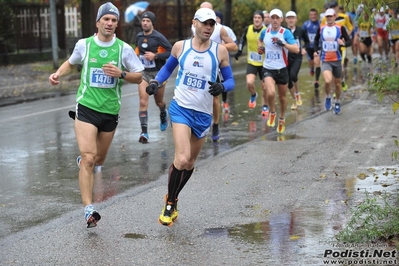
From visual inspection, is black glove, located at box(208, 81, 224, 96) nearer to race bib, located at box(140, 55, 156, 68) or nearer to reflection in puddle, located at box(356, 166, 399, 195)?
reflection in puddle, located at box(356, 166, 399, 195)

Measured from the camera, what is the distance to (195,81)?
8.26 m

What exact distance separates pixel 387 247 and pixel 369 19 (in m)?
1.81

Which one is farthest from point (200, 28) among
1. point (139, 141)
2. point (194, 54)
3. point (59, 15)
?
point (59, 15)

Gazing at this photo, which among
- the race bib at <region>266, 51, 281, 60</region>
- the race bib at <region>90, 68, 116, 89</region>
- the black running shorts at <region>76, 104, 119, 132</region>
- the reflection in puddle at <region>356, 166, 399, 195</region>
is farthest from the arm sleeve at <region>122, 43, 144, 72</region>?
the race bib at <region>266, 51, 281, 60</region>

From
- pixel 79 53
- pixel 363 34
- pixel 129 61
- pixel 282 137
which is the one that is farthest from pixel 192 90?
pixel 363 34

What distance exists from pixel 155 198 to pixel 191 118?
1.31 meters

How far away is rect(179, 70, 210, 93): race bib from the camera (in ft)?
27.0

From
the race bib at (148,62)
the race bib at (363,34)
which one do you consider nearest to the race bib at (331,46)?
the race bib at (148,62)

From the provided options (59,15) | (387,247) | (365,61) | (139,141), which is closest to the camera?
(387,247)

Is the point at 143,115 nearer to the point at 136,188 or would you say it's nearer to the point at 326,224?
the point at 136,188

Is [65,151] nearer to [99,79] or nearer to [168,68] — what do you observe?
[99,79]

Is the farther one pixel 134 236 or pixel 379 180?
pixel 379 180

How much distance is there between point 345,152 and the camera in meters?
12.0

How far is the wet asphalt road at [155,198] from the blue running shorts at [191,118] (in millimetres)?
810
